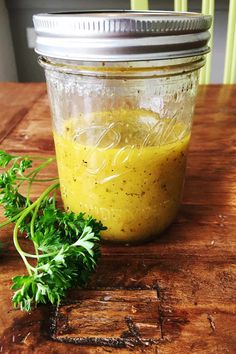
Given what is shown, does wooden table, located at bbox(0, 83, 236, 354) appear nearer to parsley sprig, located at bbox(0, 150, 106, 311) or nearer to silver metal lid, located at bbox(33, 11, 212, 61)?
parsley sprig, located at bbox(0, 150, 106, 311)

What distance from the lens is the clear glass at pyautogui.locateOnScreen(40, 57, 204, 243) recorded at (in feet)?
1.43

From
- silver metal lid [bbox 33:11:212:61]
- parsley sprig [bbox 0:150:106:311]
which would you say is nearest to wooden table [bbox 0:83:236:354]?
parsley sprig [bbox 0:150:106:311]

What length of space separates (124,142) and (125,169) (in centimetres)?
4

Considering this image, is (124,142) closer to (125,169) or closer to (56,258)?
(125,169)

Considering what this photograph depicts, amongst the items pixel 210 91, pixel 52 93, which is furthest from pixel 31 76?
pixel 52 93

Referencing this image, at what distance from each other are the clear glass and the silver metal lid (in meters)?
0.03

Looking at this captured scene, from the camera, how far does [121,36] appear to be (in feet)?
1.17

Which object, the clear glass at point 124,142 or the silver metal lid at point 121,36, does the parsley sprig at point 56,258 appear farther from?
the silver metal lid at point 121,36

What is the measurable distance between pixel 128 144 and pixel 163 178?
0.06 meters

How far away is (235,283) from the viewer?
0.43 m

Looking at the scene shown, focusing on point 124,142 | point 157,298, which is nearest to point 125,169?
point 124,142

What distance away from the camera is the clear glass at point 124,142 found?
1.43ft

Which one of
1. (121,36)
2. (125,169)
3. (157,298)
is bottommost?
(157,298)

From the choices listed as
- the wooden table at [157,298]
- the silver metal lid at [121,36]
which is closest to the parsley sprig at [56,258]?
the wooden table at [157,298]
